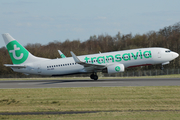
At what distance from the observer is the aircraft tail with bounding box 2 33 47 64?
38.8m

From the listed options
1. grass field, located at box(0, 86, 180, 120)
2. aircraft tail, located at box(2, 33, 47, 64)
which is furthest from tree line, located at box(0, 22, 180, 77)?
grass field, located at box(0, 86, 180, 120)

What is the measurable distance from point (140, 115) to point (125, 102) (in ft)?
15.1

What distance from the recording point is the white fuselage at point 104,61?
124ft

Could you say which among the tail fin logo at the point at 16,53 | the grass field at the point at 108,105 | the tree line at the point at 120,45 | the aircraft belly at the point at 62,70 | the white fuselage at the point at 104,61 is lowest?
the grass field at the point at 108,105

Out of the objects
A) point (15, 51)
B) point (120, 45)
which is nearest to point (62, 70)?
point (15, 51)

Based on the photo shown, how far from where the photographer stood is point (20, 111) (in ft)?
51.4

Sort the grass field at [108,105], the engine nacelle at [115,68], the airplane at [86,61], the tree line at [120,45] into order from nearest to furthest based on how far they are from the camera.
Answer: the grass field at [108,105], the engine nacelle at [115,68], the airplane at [86,61], the tree line at [120,45]

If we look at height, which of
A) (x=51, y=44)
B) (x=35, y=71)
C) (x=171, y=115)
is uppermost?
(x=51, y=44)

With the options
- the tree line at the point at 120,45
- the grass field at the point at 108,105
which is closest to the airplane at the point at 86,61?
the grass field at the point at 108,105

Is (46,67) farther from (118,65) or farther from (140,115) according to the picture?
(140,115)

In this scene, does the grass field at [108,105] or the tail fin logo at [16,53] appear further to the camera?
the tail fin logo at [16,53]

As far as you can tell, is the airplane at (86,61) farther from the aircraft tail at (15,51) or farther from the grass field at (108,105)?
Answer: the grass field at (108,105)

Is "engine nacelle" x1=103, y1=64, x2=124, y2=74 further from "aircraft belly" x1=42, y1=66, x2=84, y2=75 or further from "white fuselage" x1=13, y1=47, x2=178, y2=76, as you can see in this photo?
"aircraft belly" x1=42, y1=66, x2=84, y2=75

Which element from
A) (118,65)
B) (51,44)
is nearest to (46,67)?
(118,65)
